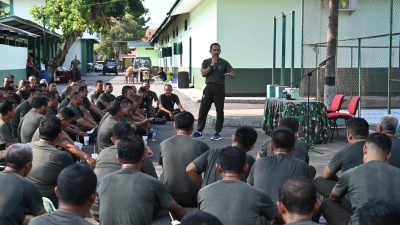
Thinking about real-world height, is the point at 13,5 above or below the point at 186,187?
above

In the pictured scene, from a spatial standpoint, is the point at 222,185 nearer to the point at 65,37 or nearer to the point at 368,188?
the point at 368,188

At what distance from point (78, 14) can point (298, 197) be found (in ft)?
102

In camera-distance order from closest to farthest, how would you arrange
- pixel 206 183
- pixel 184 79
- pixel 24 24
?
pixel 206 183
pixel 184 79
pixel 24 24

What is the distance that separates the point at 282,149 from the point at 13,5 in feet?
166

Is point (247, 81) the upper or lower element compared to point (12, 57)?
lower

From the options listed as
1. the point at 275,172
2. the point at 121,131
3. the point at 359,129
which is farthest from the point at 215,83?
the point at 275,172

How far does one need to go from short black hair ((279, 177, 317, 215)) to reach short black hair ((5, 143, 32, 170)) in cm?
231

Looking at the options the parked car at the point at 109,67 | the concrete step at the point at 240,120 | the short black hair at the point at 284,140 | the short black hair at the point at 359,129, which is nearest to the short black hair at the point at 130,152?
the short black hair at the point at 284,140

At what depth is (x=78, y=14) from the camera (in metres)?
32.7

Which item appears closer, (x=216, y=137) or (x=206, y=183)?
(x=206, y=183)

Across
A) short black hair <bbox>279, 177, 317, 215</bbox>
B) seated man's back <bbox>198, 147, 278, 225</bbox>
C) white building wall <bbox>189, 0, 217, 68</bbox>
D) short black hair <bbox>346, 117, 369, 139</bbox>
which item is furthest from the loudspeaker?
short black hair <bbox>279, 177, 317, 215</bbox>

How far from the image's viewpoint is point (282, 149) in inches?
209

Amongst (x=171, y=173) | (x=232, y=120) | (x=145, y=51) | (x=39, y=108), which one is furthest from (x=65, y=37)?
(x=145, y=51)

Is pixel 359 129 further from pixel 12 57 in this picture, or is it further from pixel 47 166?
pixel 12 57
